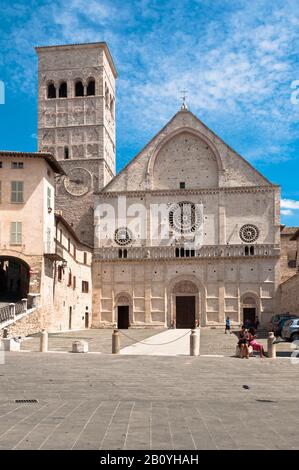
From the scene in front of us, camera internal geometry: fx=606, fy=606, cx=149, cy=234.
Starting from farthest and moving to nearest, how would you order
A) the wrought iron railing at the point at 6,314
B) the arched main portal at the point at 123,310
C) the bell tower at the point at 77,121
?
the bell tower at the point at 77,121
the arched main portal at the point at 123,310
the wrought iron railing at the point at 6,314

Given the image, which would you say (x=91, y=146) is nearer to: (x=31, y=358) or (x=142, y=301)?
(x=142, y=301)

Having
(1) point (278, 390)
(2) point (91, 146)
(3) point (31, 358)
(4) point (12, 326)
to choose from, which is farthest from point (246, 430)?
(2) point (91, 146)

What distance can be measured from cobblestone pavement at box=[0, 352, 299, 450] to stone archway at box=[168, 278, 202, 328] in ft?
98.1

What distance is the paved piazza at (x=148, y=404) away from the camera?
8.41 meters

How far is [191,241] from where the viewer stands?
51.1 m

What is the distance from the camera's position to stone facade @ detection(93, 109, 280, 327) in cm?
5000

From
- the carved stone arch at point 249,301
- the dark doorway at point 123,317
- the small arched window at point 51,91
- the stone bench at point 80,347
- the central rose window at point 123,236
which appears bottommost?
the stone bench at point 80,347

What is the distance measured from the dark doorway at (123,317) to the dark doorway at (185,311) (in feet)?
14.0

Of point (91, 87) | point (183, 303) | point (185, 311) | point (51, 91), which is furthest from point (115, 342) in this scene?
point (51, 91)

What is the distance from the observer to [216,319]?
50.1 m

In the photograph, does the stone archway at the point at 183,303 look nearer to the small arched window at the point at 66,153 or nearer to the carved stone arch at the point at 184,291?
the carved stone arch at the point at 184,291

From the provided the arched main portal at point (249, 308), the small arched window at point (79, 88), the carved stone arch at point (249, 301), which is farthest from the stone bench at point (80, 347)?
the small arched window at point (79, 88)
